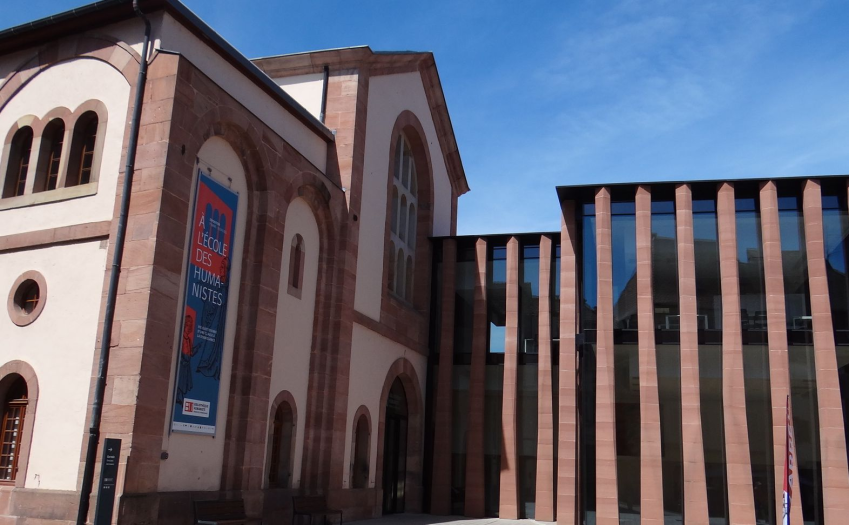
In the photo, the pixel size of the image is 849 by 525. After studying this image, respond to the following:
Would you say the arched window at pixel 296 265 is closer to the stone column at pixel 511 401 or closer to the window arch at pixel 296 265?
the window arch at pixel 296 265

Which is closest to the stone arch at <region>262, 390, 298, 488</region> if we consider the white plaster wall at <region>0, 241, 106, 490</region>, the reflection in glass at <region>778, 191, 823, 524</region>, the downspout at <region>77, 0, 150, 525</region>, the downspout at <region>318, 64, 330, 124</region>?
the white plaster wall at <region>0, 241, 106, 490</region>

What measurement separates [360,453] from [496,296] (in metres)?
7.60

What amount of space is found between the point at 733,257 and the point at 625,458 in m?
6.33

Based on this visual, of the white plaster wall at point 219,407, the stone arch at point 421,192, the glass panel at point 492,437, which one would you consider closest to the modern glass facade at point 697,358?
the glass panel at point 492,437

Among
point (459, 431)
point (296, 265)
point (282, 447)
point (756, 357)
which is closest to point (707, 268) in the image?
point (756, 357)

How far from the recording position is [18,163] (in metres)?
17.4

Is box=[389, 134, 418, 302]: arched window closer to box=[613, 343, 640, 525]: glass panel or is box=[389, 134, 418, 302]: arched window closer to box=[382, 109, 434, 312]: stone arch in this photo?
box=[382, 109, 434, 312]: stone arch

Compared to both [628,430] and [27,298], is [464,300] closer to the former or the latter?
[628,430]

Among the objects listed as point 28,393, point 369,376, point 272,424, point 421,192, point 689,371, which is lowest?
point 272,424

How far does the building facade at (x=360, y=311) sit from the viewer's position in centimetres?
1491

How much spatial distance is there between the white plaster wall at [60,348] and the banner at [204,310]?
5.21 ft

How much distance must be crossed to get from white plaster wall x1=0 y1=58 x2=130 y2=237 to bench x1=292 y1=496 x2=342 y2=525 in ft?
24.6

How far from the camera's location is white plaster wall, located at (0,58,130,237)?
15.6 m

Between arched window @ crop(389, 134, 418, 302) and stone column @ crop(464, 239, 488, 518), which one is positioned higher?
arched window @ crop(389, 134, 418, 302)
